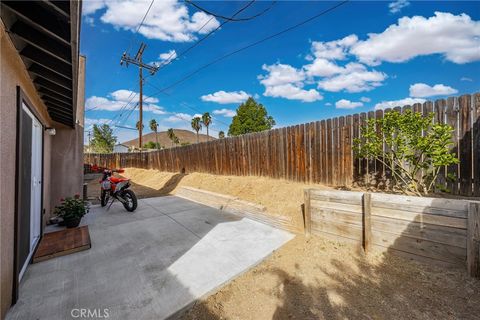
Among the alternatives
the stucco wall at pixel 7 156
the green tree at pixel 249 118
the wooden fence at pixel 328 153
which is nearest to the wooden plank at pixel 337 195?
the wooden fence at pixel 328 153

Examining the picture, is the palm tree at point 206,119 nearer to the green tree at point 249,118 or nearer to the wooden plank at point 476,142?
the green tree at point 249,118

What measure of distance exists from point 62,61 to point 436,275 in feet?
15.3

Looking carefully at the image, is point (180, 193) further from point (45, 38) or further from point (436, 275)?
point (436, 275)

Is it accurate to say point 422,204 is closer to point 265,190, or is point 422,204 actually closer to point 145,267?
point 145,267

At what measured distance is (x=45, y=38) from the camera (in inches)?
73.2

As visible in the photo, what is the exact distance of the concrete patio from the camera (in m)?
1.95

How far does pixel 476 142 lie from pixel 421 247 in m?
2.44

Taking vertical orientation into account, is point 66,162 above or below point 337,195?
above

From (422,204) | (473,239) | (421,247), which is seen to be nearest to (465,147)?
(422,204)

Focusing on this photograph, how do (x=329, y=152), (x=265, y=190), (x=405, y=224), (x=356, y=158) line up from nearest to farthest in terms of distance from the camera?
(x=405, y=224) < (x=356, y=158) < (x=329, y=152) < (x=265, y=190)

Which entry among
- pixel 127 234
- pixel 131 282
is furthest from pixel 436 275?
pixel 127 234

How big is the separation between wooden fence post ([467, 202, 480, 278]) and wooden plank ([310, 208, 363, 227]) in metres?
1.04

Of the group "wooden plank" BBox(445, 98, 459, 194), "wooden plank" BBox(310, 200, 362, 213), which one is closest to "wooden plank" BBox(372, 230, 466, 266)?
"wooden plank" BBox(310, 200, 362, 213)

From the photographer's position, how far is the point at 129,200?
17.7 ft
